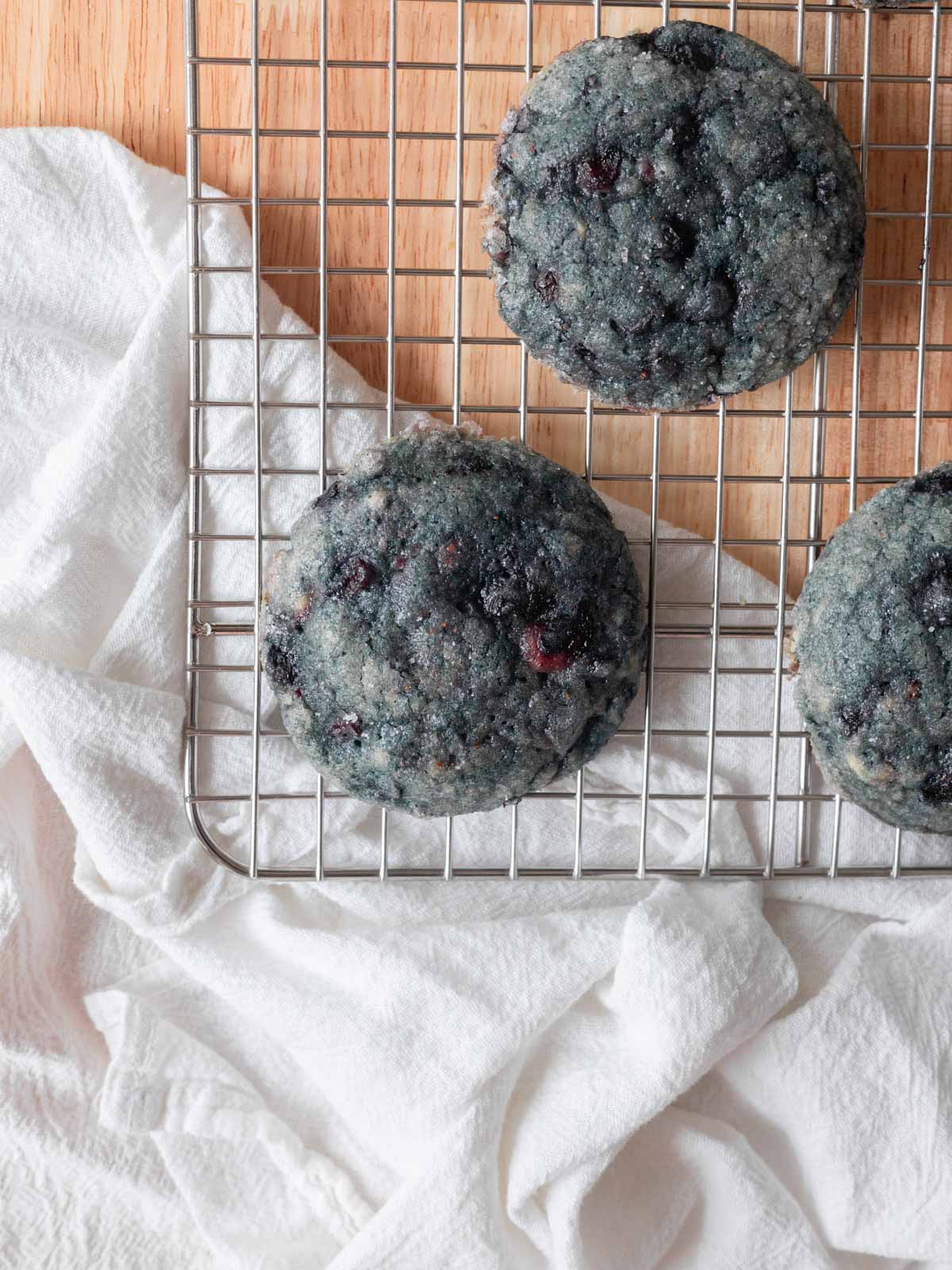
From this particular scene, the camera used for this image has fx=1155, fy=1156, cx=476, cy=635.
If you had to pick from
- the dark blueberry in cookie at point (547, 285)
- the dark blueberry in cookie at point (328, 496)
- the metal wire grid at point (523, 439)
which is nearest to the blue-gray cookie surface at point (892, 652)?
the metal wire grid at point (523, 439)

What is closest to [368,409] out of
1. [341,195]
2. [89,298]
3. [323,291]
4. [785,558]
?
[323,291]

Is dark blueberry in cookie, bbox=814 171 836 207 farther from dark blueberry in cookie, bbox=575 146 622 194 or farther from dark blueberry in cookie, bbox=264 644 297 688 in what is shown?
dark blueberry in cookie, bbox=264 644 297 688

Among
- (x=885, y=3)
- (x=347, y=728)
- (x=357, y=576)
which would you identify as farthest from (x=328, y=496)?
(x=885, y=3)

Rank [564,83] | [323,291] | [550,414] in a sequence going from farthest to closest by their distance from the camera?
[550,414]
[323,291]
[564,83]

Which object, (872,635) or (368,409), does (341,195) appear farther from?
(872,635)

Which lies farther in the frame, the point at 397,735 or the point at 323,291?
the point at 323,291

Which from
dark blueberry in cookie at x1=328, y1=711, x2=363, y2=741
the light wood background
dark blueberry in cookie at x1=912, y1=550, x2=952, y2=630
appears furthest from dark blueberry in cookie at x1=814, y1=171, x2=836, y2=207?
dark blueberry in cookie at x1=328, y1=711, x2=363, y2=741
